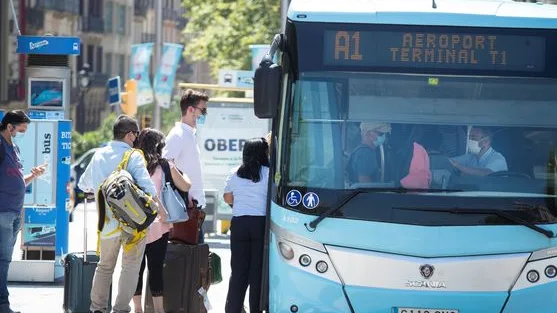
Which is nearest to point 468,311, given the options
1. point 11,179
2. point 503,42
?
point 503,42

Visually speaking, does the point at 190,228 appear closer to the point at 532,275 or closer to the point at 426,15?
the point at 426,15

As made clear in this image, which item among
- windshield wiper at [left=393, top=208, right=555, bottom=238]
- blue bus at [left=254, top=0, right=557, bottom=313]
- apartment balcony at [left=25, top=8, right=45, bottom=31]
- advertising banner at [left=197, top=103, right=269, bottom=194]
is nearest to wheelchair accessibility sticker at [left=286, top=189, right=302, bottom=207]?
blue bus at [left=254, top=0, right=557, bottom=313]

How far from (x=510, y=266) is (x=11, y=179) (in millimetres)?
4576

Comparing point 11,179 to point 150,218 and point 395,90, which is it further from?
point 395,90

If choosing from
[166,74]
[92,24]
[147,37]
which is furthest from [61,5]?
[147,37]

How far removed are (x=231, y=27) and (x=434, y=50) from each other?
35.4 m

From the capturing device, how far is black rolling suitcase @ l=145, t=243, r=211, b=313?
1209 cm

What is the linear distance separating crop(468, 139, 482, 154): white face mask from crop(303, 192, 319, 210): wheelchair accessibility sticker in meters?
1.15

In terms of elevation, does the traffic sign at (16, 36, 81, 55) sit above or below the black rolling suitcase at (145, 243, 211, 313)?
above

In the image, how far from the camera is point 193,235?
1224 centimetres

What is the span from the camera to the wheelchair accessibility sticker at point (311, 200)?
10.2 meters

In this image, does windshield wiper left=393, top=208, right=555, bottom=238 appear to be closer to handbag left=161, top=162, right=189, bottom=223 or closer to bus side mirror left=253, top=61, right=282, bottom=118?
bus side mirror left=253, top=61, right=282, bottom=118

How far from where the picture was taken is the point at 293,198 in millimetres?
10266

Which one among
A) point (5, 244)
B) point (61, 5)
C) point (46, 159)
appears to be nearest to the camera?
point (5, 244)
